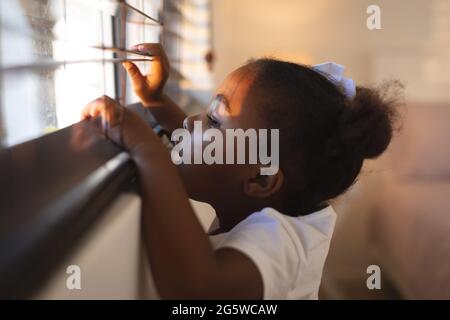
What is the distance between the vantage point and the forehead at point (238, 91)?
0.54 metres

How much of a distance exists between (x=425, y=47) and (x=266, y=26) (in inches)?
29.8

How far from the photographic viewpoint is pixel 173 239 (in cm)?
39

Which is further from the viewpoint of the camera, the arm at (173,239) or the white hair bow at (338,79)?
the white hair bow at (338,79)

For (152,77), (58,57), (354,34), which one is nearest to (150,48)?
(152,77)

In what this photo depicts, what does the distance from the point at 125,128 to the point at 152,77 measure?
200 mm

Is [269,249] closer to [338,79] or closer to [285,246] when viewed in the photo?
[285,246]

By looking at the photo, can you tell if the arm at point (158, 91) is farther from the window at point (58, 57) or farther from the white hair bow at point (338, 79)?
the white hair bow at point (338, 79)

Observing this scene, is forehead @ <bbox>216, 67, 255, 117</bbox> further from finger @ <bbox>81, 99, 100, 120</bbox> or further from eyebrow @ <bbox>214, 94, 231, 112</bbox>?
finger @ <bbox>81, 99, 100, 120</bbox>

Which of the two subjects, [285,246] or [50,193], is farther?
[285,246]

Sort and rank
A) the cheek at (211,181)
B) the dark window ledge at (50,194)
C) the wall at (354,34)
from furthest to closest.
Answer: the wall at (354,34) < the cheek at (211,181) < the dark window ledge at (50,194)

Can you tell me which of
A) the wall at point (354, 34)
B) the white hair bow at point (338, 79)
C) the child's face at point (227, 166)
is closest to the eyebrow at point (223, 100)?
→ the child's face at point (227, 166)

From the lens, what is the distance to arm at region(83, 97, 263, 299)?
40 cm

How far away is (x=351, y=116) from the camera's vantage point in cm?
55
